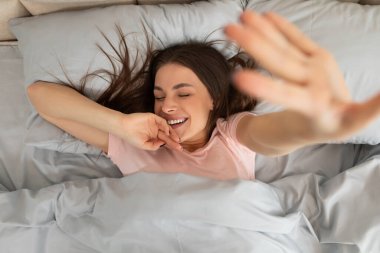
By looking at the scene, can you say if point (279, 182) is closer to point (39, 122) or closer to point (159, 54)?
point (159, 54)

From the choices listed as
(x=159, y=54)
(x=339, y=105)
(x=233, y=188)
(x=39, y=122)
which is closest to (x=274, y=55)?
(x=339, y=105)

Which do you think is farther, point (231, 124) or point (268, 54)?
point (231, 124)

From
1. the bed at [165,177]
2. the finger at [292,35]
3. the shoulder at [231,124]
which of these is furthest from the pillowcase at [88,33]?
the finger at [292,35]

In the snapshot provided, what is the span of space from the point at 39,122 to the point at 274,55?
85cm

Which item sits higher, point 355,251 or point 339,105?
point 339,105

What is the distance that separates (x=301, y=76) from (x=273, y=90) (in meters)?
0.06

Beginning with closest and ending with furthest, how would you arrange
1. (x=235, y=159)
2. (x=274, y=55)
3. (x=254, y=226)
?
(x=274, y=55)
(x=254, y=226)
(x=235, y=159)

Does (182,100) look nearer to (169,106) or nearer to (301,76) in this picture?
(169,106)

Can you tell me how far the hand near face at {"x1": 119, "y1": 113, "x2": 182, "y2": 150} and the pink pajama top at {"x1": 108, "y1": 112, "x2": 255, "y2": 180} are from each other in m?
0.07

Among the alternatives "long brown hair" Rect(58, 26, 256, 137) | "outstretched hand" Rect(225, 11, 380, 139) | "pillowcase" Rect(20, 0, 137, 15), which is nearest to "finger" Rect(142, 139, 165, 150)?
"long brown hair" Rect(58, 26, 256, 137)

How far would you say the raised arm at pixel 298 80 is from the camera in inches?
18.3

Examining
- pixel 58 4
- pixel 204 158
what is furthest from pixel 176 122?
pixel 58 4

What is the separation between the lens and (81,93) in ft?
3.65

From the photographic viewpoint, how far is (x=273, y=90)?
45cm
